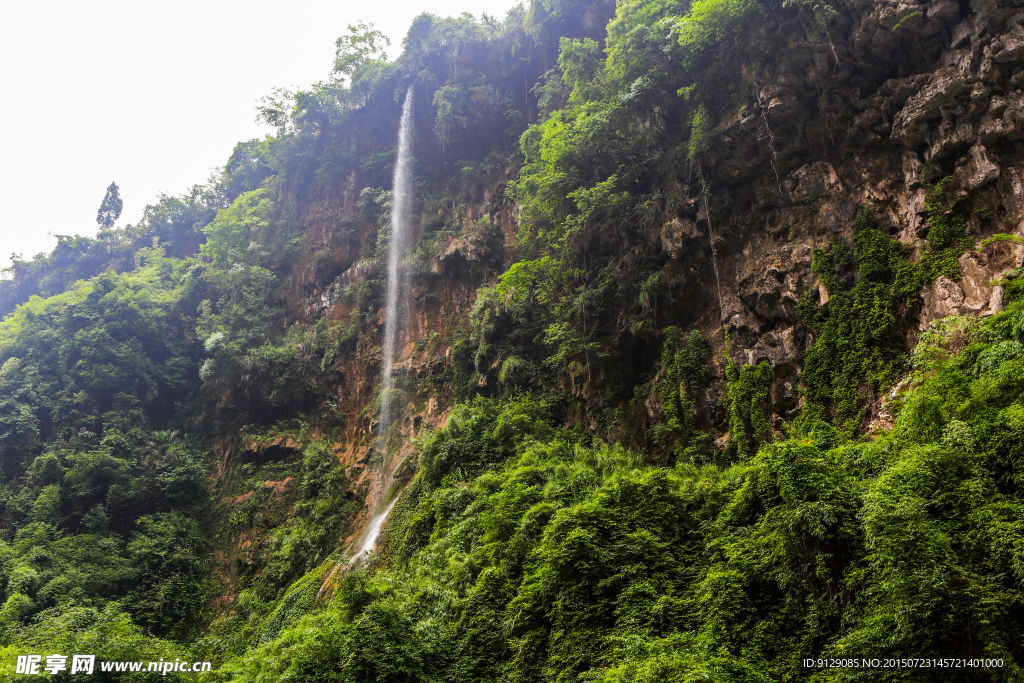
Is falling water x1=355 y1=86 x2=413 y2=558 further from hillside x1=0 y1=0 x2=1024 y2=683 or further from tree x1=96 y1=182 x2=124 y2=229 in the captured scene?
tree x1=96 y1=182 x2=124 y2=229

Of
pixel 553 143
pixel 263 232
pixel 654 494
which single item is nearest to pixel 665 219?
pixel 553 143

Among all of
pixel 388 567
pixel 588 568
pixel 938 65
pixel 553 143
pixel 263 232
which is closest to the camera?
pixel 588 568

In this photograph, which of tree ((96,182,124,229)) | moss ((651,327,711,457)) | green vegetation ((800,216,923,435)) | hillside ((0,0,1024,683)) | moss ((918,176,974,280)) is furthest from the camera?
tree ((96,182,124,229))

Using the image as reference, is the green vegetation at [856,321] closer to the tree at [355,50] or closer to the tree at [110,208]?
the tree at [355,50]

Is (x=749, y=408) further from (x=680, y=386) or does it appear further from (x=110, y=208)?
(x=110, y=208)

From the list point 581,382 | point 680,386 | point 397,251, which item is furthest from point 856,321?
point 397,251

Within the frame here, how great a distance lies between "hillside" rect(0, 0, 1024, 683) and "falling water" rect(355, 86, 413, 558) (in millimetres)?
169

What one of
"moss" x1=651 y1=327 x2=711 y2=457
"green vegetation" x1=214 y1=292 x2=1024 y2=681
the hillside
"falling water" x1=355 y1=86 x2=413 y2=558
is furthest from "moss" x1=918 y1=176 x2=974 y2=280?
"falling water" x1=355 y1=86 x2=413 y2=558

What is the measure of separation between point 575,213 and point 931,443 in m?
12.5

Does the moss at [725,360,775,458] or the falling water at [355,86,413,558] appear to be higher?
the falling water at [355,86,413,558]

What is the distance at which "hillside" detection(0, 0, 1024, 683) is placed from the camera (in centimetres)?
674

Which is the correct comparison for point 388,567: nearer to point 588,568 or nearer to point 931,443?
point 588,568

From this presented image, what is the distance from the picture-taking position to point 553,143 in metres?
17.3

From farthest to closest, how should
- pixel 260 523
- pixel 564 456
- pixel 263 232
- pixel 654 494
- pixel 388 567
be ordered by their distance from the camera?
pixel 263 232, pixel 260 523, pixel 388 567, pixel 564 456, pixel 654 494
